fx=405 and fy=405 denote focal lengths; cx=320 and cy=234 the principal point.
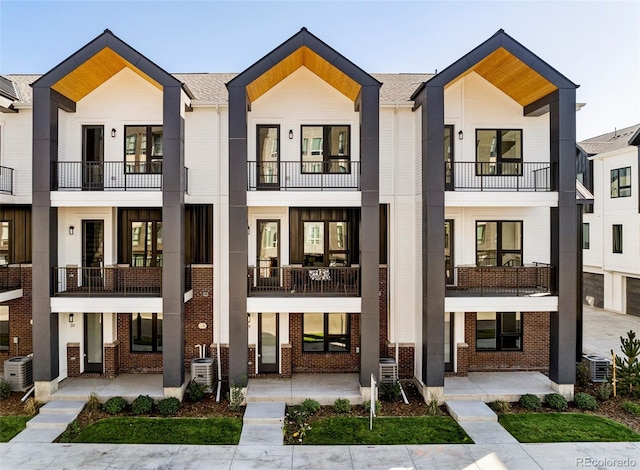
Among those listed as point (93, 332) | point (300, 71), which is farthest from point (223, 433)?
point (300, 71)

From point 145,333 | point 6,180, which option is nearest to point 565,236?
point 145,333

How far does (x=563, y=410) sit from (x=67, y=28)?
18057mm

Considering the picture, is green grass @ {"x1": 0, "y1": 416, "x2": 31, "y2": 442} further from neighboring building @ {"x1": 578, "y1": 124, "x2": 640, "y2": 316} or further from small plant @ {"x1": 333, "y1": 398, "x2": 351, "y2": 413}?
neighboring building @ {"x1": 578, "y1": 124, "x2": 640, "y2": 316}

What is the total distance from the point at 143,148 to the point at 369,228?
7.41 metres

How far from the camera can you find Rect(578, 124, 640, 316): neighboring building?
20.9m

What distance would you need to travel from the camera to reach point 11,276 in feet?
41.6

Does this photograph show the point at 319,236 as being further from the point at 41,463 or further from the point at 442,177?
the point at 41,463

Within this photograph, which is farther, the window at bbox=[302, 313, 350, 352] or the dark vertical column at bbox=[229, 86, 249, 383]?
the window at bbox=[302, 313, 350, 352]

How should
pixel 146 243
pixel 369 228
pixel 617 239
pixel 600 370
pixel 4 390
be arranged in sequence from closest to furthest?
pixel 369 228 → pixel 4 390 → pixel 600 370 → pixel 146 243 → pixel 617 239

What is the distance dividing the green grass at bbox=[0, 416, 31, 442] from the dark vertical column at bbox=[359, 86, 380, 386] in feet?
27.4

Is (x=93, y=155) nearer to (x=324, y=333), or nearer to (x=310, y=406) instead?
(x=324, y=333)

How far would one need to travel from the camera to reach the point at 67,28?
12555 mm

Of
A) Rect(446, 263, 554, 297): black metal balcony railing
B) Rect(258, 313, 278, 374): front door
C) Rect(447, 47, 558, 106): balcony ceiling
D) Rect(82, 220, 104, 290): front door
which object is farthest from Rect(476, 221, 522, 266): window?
Rect(82, 220, 104, 290): front door

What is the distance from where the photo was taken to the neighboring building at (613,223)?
20.9 m
